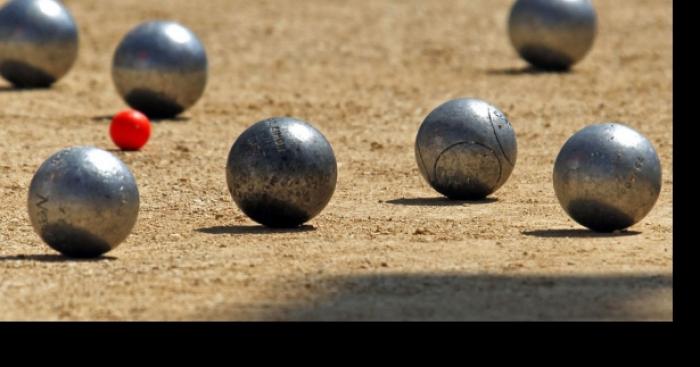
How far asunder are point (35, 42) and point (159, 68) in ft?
9.00

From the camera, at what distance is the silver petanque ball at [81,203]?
11.6 metres

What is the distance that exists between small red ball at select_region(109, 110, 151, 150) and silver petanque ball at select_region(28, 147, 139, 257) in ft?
19.4

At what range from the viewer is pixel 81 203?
11.6 metres

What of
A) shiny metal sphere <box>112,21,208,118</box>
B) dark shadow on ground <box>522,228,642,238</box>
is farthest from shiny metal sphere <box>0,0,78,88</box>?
dark shadow on ground <box>522,228,642,238</box>

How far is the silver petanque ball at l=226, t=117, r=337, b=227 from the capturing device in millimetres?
13070

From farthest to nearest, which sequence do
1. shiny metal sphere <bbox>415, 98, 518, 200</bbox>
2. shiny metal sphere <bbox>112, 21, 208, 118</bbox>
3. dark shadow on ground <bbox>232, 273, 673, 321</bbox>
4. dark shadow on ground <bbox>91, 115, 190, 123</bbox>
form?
dark shadow on ground <bbox>91, 115, 190, 123</bbox>
shiny metal sphere <bbox>112, 21, 208, 118</bbox>
shiny metal sphere <bbox>415, 98, 518, 200</bbox>
dark shadow on ground <bbox>232, 273, 673, 321</bbox>

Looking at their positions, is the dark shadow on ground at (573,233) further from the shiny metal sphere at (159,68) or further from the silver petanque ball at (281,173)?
the shiny metal sphere at (159,68)

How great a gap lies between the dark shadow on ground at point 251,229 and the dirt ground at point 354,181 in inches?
2.1

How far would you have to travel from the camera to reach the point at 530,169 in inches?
669

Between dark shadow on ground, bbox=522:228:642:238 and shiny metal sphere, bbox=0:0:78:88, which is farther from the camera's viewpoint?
shiny metal sphere, bbox=0:0:78:88

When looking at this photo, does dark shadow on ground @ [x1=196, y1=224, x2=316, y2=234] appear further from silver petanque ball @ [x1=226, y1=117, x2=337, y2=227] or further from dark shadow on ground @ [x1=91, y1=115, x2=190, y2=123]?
dark shadow on ground @ [x1=91, y1=115, x2=190, y2=123]

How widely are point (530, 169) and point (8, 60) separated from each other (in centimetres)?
865
